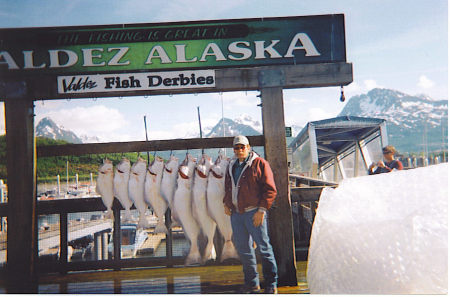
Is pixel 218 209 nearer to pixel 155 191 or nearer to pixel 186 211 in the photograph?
pixel 186 211

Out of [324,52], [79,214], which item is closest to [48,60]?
[79,214]

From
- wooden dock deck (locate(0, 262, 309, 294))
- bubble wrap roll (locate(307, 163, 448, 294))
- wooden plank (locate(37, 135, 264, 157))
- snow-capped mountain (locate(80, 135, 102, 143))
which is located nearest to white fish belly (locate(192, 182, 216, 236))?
wooden plank (locate(37, 135, 264, 157))

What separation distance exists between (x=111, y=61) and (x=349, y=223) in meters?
2.89

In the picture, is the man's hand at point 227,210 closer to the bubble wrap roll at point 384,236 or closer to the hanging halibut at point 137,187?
the hanging halibut at point 137,187

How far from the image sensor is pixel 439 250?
174cm

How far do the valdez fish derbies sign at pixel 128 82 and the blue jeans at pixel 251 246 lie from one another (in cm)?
140

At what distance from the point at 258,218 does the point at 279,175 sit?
60cm

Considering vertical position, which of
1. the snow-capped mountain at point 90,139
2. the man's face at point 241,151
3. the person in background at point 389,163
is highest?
the snow-capped mountain at point 90,139

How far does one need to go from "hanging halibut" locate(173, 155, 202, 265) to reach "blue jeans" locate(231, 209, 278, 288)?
422 mm

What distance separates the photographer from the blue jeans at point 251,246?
126 inches

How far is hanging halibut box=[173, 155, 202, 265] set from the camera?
3.44m

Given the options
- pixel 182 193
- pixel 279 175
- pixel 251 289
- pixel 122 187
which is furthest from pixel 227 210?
pixel 122 187

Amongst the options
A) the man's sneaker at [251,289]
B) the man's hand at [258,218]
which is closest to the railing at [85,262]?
the man's sneaker at [251,289]

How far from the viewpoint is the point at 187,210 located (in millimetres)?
3502
